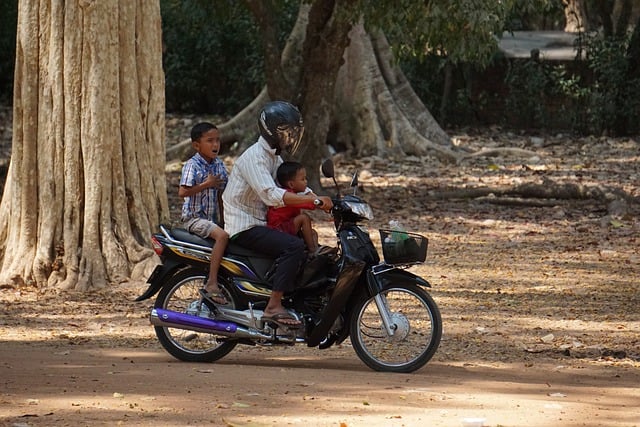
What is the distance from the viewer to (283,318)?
23.7 ft

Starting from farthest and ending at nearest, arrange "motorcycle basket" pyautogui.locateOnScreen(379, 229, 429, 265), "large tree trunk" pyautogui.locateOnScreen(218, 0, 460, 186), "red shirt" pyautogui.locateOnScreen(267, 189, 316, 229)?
"large tree trunk" pyautogui.locateOnScreen(218, 0, 460, 186), "red shirt" pyautogui.locateOnScreen(267, 189, 316, 229), "motorcycle basket" pyautogui.locateOnScreen(379, 229, 429, 265)

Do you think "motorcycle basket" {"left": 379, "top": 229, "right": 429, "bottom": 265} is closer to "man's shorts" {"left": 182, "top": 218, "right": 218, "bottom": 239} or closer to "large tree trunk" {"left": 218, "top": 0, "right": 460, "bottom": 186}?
"man's shorts" {"left": 182, "top": 218, "right": 218, "bottom": 239}

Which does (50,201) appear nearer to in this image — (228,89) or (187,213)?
(187,213)

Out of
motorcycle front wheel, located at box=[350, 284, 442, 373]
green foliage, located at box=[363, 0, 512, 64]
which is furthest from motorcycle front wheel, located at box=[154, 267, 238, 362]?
green foliage, located at box=[363, 0, 512, 64]

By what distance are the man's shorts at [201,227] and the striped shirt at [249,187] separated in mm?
105

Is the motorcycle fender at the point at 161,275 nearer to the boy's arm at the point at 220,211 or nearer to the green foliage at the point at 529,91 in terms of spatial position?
the boy's arm at the point at 220,211

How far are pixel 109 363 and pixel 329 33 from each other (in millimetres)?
7282

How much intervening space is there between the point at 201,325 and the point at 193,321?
0.06 m

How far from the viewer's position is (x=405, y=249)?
7.05 meters

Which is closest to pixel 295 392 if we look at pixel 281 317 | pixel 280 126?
pixel 281 317

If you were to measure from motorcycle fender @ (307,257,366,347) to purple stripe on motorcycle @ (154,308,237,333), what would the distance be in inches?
23.0

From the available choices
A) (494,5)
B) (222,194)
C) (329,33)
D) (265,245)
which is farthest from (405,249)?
(329,33)

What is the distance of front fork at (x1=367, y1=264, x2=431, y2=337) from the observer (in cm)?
714

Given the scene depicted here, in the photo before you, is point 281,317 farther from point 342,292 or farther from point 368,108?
point 368,108
